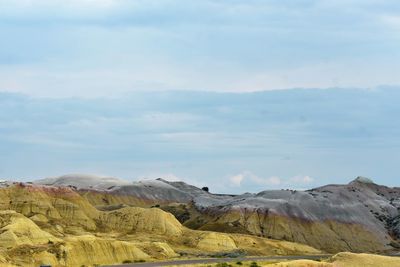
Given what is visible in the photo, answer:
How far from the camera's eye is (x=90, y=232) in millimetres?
169750

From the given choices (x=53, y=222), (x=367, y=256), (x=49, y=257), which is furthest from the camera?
(x=53, y=222)

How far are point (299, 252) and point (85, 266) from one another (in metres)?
71.9

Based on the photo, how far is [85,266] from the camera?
11794 centimetres

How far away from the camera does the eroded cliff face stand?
12184 centimetres

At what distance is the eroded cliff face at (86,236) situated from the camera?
122 metres

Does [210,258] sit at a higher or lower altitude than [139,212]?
lower

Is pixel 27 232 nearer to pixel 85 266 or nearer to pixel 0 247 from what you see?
pixel 0 247

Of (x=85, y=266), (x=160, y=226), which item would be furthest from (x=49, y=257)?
(x=160, y=226)

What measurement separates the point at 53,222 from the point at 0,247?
Answer: 1622 inches

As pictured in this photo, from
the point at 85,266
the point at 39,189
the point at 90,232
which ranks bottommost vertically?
the point at 85,266

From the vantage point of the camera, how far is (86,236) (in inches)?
5320

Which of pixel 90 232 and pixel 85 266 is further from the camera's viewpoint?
pixel 90 232

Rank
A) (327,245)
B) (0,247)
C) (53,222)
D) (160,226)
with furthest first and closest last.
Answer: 1. (327,245)
2. (160,226)
3. (53,222)
4. (0,247)

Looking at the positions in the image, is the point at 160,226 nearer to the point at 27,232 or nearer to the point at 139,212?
the point at 139,212
